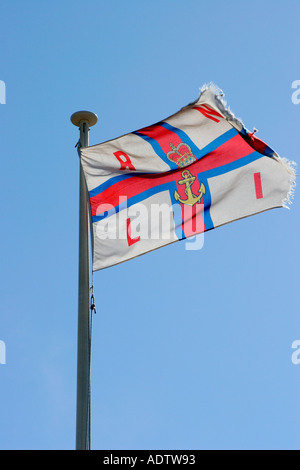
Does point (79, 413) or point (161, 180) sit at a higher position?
point (161, 180)

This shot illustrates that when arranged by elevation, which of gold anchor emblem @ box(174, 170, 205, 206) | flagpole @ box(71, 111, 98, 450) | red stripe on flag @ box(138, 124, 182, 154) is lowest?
flagpole @ box(71, 111, 98, 450)

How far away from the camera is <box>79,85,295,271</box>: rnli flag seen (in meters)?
12.3

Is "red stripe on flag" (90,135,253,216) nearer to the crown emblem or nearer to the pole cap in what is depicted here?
the crown emblem

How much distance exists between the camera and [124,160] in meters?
12.8

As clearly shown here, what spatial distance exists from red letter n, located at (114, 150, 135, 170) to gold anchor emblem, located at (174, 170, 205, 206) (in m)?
0.80

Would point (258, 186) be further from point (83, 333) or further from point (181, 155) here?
point (83, 333)

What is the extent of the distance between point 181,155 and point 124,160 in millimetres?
942

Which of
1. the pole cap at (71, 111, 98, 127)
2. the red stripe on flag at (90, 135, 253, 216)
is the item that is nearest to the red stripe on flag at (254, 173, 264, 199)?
the red stripe on flag at (90, 135, 253, 216)

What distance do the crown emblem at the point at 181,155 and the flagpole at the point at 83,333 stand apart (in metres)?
1.55

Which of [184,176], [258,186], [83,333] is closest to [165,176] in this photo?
[184,176]

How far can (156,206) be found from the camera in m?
12.6
